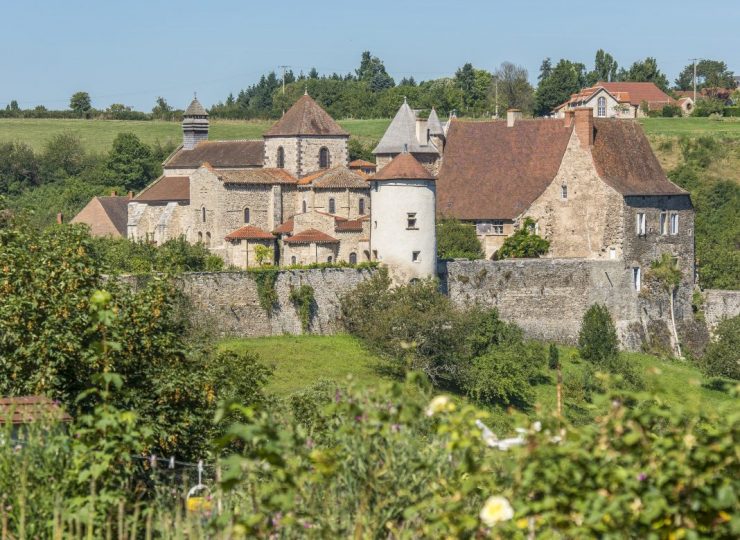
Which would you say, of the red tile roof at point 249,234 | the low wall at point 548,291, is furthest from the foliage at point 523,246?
the red tile roof at point 249,234

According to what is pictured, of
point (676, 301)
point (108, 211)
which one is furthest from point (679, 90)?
point (676, 301)

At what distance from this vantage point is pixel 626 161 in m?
51.7

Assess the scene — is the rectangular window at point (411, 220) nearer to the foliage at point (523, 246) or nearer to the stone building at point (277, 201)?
the stone building at point (277, 201)

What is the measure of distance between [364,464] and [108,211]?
206 ft

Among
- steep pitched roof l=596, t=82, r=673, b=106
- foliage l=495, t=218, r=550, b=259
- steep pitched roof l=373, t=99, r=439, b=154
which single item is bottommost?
foliage l=495, t=218, r=550, b=259

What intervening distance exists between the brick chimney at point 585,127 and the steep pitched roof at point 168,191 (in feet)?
56.7

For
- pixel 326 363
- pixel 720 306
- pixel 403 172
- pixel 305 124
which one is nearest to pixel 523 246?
pixel 403 172

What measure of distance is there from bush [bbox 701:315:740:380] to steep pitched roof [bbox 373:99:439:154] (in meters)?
14.7

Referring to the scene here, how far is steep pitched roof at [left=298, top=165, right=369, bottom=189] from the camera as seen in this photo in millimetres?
54000

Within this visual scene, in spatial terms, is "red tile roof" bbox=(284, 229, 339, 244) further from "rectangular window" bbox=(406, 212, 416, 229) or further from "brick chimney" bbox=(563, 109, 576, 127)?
"brick chimney" bbox=(563, 109, 576, 127)

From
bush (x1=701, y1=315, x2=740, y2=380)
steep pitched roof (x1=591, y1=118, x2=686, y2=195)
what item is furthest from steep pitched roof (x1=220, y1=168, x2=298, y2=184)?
bush (x1=701, y1=315, x2=740, y2=380)

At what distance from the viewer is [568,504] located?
328 inches

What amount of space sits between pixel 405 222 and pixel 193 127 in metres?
24.4

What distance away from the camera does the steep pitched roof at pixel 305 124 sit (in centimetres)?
5775
